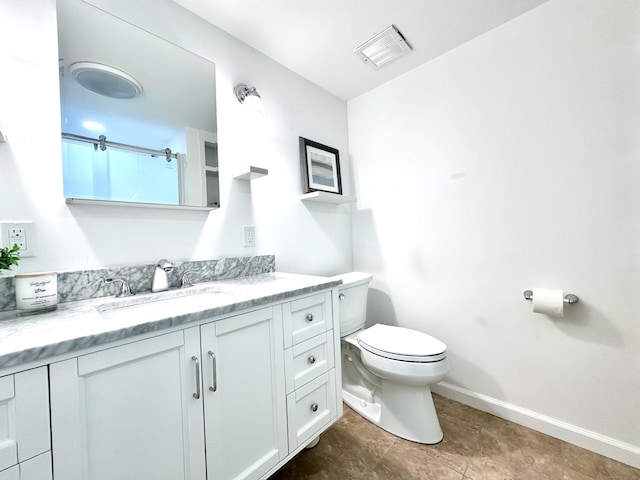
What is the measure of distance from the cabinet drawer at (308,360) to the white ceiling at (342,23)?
5.29 feet

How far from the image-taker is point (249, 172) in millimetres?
1372

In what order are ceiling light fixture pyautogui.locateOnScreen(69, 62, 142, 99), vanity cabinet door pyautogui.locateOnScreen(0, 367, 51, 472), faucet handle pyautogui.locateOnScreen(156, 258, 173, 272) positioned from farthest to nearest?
faucet handle pyautogui.locateOnScreen(156, 258, 173, 272) < ceiling light fixture pyautogui.locateOnScreen(69, 62, 142, 99) < vanity cabinet door pyautogui.locateOnScreen(0, 367, 51, 472)

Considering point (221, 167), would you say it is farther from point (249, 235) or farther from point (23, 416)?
point (23, 416)

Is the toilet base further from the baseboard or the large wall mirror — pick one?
the large wall mirror

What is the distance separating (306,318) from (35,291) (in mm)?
879

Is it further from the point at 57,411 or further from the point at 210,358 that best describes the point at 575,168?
the point at 57,411

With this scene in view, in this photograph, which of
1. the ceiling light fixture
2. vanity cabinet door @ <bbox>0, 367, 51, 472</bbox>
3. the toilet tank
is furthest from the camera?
the toilet tank

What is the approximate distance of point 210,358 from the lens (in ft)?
2.74

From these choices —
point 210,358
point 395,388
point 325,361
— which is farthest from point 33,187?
point 395,388

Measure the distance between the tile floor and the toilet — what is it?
0.25 ft

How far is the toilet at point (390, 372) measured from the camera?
4.31ft

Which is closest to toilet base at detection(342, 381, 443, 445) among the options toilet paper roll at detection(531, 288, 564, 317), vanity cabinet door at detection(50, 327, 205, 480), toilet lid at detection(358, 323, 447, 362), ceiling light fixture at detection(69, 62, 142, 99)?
toilet lid at detection(358, 323, 447, 362)

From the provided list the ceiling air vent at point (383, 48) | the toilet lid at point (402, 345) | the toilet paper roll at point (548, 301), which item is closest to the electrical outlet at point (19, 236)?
the toilet lid at point (402, 345)

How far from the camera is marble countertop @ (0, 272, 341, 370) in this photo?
0.57 m
